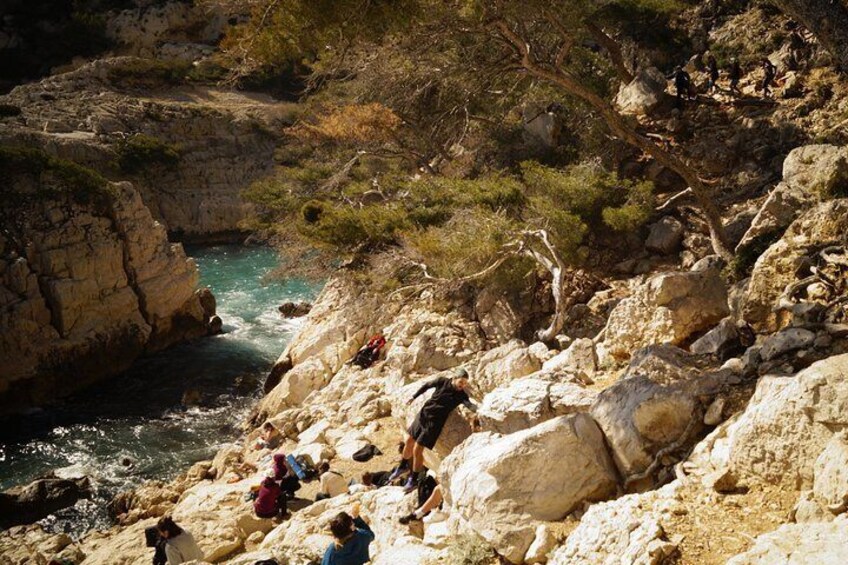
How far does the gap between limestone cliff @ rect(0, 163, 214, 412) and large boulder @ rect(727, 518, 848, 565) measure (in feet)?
63.3

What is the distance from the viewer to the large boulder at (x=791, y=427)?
13.9 feet

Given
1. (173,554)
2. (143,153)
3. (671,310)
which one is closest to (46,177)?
(143,153)

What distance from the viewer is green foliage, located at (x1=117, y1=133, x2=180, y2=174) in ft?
107

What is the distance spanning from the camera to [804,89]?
15117mm

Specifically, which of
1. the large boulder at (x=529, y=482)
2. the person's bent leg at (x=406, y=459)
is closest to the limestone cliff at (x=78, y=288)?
the person's bent leg at (x=406, y=459)

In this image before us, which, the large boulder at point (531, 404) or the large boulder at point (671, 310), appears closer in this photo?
the large boulder at point (531, 404)

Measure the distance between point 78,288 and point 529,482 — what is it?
17.6 metres

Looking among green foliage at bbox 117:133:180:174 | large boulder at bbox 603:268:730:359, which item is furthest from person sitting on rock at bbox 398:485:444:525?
green foliage at bbox 117:133:180:174

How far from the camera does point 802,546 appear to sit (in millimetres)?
3479

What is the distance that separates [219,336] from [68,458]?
7.95m

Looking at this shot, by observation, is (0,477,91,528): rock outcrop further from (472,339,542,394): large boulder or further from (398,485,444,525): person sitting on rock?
(398,485,444,525): person sitting on rock

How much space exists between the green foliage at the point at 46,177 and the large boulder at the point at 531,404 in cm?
1768

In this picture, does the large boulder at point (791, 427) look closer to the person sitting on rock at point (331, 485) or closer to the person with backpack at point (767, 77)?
the person sitting on rock at point (331, 485)

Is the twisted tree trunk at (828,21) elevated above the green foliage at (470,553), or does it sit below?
above
